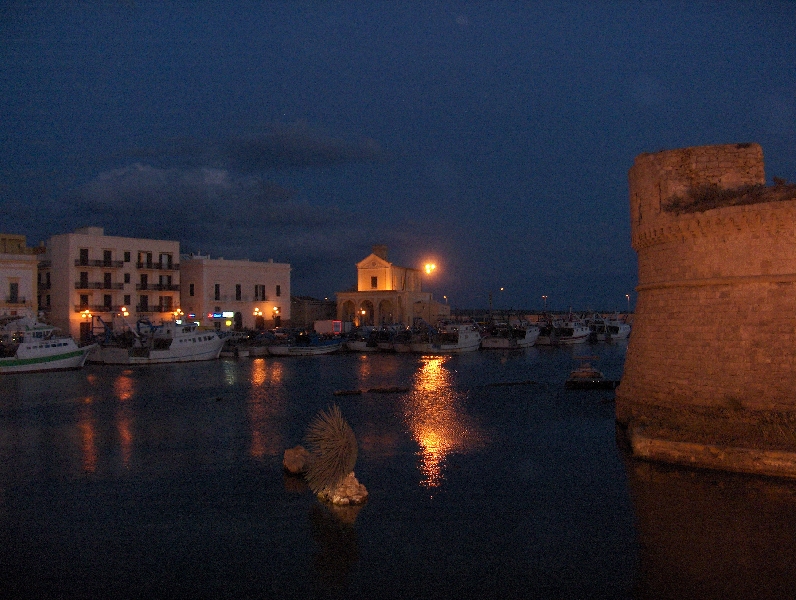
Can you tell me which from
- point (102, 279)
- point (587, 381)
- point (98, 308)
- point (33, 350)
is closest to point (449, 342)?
point (98, 308)

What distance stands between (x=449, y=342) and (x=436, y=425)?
1315 inches

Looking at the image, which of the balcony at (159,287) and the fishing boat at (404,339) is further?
the fishing boat at (404,339)

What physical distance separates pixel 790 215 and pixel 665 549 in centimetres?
587

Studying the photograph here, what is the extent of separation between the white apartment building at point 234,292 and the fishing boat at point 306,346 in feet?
16.1

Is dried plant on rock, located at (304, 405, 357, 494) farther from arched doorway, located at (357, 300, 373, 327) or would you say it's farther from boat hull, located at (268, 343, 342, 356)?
arched doorway, located at (357, 300, 373, 327)

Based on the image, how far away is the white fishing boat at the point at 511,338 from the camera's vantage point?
54.6 meters

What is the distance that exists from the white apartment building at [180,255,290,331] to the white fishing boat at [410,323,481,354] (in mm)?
13120

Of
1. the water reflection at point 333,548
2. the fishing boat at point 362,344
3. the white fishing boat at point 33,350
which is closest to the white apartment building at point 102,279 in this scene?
the white fishing boat at point 33,350

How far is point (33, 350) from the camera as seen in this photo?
33.6m

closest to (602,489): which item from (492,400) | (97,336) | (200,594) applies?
(200,594)

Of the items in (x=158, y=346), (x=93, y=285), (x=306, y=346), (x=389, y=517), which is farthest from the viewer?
(x=306, y=346)

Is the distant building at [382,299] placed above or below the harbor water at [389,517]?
above

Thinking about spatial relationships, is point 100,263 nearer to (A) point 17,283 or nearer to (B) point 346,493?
(A) point 17,283

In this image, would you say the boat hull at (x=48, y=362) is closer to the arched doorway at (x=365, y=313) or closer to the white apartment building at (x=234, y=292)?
the white apartment building at (x=234, y=292)
